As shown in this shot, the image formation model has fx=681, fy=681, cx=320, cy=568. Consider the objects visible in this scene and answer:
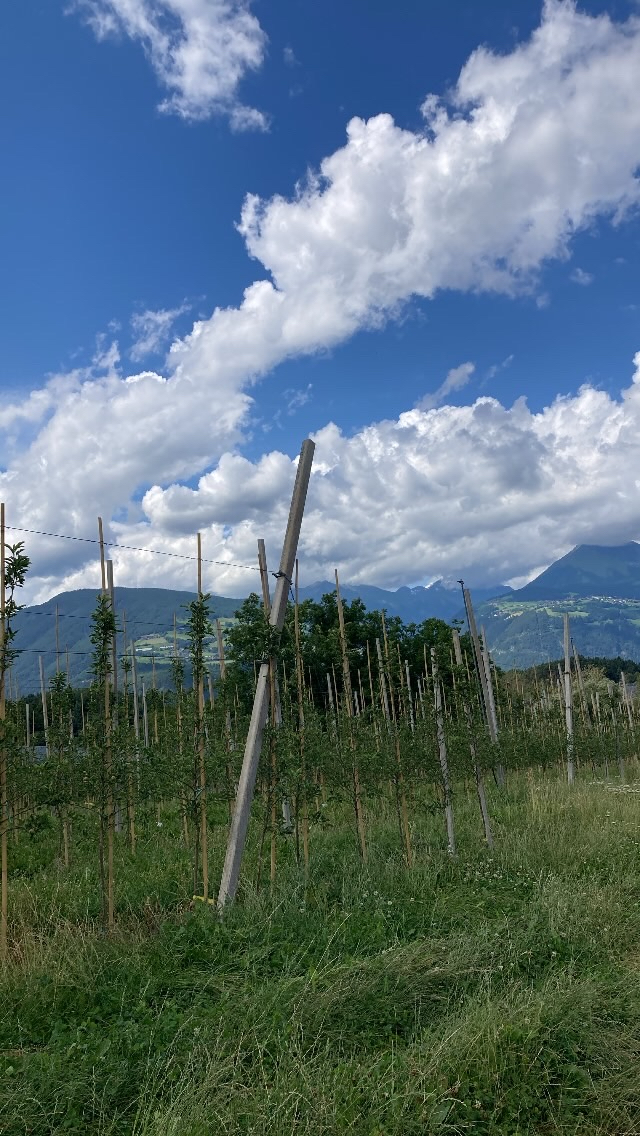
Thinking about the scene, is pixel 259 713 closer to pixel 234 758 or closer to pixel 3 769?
pixel 3 769

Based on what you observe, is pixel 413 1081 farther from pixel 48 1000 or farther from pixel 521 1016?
pixel 48 1000

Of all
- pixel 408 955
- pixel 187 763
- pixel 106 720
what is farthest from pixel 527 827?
pixel 106 720

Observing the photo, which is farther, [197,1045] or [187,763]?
[187,763]

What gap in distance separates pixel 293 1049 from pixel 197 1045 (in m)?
0.67

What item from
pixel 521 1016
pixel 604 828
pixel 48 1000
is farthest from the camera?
pixel 604 828

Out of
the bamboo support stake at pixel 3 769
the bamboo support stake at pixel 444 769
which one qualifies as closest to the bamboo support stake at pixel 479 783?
the bamboo support stake at pixel 444 769

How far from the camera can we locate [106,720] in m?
8.11

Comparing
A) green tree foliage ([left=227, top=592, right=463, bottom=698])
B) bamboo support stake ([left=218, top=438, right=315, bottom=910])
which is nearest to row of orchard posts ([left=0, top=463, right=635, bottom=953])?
bamboo support stake ([left=218, top=438, right=315, bottom=910])

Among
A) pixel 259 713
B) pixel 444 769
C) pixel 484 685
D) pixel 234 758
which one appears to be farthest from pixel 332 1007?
pixel 484 685

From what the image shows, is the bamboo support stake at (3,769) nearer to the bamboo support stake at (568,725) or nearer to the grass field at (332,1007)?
the grass field at (332,1007)

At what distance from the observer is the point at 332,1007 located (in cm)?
511

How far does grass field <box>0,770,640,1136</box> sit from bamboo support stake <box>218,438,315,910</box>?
0.61 metres

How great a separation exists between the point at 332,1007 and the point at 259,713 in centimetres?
430

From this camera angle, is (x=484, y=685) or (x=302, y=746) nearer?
(x=302, y=746)
